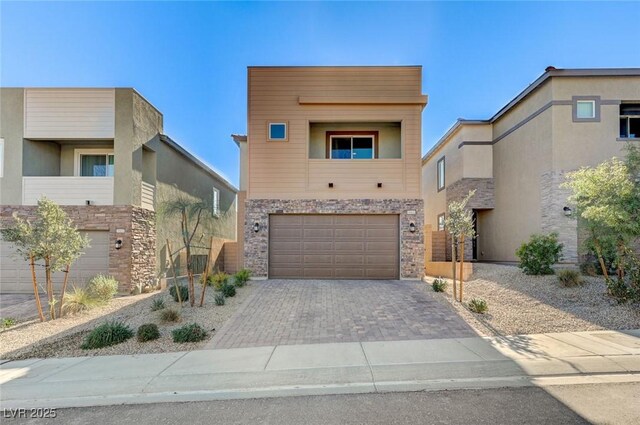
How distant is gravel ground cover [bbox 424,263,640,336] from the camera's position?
696 centimetres

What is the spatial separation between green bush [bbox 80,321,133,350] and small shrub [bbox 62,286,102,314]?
2.54m

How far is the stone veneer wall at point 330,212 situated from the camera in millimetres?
12703

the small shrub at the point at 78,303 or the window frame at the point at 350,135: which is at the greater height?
the window frame at the point at 350,135

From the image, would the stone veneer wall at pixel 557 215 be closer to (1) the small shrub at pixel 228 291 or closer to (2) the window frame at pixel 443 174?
(2) the window frame at pixel 443 174

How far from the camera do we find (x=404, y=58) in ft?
43.5

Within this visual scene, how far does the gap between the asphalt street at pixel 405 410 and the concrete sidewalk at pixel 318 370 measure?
0.19 metres

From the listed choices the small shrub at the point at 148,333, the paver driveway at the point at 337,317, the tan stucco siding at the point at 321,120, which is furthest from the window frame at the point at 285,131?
the small shrub at the point at 148,333

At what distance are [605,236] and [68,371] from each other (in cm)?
1138

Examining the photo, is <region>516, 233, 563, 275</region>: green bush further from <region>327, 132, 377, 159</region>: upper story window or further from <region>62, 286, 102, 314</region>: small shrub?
<region>62, 286, 102, 314</region>: small shrub

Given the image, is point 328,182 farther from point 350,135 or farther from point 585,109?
point 585,109

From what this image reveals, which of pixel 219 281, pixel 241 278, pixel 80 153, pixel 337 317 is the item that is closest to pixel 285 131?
pixel 241 278

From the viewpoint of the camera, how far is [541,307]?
26.8 ft

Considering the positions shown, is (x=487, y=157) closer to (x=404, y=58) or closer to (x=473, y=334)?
(x=404, y=58)

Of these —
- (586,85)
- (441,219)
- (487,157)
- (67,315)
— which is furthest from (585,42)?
(67,315)
